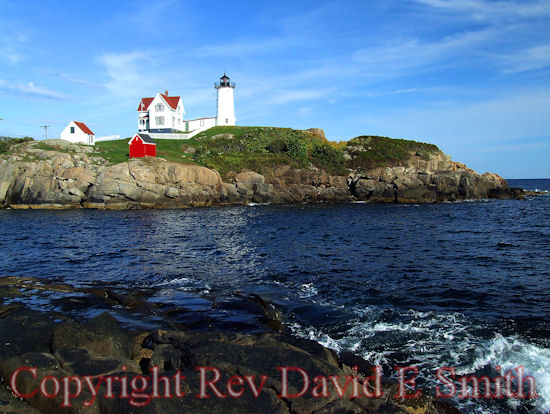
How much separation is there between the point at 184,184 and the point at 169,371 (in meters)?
50.7

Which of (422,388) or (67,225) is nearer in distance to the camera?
(422,388)

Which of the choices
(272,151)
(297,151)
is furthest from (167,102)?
(297,151)

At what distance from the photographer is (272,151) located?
76.4 m

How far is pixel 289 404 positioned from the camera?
6902 millimetres

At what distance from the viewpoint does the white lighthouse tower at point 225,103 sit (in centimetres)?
9619

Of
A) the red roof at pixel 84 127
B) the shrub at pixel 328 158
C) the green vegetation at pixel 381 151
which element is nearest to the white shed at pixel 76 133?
the red roof at pixel 84 127

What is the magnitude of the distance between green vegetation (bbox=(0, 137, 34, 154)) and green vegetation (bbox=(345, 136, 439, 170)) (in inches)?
2312

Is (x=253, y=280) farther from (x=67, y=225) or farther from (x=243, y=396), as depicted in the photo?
(x=67, y=225)

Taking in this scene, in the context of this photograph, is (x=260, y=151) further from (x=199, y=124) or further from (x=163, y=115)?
(x=163, y=115)

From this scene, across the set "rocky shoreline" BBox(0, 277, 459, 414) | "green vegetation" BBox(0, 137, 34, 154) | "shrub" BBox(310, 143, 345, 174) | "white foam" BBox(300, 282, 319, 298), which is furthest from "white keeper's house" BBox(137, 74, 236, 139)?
"rocky shoreline" BBox(0, 277, 459, 414)

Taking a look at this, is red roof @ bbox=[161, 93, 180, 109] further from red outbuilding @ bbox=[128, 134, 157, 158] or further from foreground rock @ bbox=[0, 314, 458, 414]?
foreground rock @ bbox=[0, 314, 458, 414]

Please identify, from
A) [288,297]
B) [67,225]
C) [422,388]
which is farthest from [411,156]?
[422,388]

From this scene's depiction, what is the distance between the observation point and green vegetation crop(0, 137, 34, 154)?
205ft

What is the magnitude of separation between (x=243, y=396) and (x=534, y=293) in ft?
48.9
